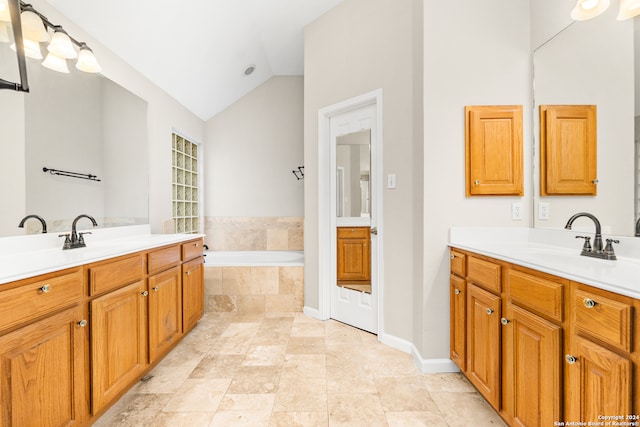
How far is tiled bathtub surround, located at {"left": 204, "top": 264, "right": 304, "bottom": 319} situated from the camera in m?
2.93

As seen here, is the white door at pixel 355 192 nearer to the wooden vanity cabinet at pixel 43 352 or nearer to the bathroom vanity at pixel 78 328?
the bathroom vanity at pixel 78 328

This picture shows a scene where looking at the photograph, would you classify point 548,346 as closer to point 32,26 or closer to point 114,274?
point 114,274

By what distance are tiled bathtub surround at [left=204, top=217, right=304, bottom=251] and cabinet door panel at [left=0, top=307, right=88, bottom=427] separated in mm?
2755

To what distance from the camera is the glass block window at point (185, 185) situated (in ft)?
11.0

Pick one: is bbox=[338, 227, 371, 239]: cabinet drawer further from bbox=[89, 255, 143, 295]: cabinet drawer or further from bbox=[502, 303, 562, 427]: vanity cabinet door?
bbox=[89, 255, 143, 295]: cabinet drawer

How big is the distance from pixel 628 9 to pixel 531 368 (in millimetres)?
1656

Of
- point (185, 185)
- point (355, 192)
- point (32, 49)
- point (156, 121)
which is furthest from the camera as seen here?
point (185, 185)

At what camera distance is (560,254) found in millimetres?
1369

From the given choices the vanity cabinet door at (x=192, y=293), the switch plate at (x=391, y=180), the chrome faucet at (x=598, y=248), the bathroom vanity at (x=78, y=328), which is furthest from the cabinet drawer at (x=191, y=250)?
the chrome faucet at (x=598, y=248)

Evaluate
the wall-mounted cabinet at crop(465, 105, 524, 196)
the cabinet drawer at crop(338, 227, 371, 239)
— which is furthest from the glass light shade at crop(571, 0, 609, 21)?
the cabinet drawer at crop(338, 227, 371, 239)

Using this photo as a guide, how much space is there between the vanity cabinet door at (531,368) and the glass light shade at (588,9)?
1.53 m

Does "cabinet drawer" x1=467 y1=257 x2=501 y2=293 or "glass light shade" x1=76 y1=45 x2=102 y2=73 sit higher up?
"glass light shade" x1=76 y1=45 x2=102 y2=73

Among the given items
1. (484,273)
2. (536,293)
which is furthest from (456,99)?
(536,293)

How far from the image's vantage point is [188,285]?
232 cm
